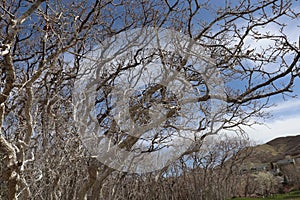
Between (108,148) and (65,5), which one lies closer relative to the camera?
(65,5)

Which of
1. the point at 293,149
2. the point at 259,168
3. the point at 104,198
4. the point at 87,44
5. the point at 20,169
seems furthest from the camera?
the point at 293,149

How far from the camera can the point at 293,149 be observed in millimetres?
32938

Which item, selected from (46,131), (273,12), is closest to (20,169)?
(46,131)

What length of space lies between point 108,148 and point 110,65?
100cm

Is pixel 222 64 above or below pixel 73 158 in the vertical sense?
above

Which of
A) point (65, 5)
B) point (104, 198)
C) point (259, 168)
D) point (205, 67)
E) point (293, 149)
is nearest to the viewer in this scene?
point (65, 5)

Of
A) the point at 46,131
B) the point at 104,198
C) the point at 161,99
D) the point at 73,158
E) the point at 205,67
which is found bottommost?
the point at 104,198

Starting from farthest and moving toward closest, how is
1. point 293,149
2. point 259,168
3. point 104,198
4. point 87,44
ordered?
point 293,149 → point 259,168 → point 104,198 → point 87,44

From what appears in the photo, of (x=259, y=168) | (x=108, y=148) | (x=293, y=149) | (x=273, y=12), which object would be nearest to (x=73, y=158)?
(x=108, y=148)

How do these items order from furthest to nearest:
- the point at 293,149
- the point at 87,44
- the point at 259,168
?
the point at 293,149, the point at 259,168, the point at 87,44

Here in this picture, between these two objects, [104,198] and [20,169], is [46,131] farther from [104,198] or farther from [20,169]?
[104,198]

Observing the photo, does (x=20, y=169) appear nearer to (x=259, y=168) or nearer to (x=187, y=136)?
(x=187, y=136)

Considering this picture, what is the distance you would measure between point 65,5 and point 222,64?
189 centimetres

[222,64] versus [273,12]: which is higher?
[273,12]
